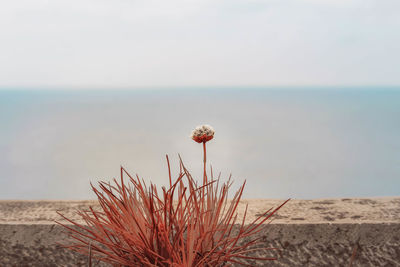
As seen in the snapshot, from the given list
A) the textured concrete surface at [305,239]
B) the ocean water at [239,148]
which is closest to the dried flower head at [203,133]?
the textured concrete surface at [305,239]

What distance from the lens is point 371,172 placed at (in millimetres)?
20656

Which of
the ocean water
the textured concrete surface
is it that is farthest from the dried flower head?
the ocean water

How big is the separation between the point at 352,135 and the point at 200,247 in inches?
923

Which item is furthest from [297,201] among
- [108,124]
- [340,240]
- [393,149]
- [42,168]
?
[108,124]

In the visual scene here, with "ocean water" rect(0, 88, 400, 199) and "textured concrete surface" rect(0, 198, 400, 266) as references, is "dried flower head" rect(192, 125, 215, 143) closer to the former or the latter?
"textured concrete surface" rect(0, 198, 400, 266)

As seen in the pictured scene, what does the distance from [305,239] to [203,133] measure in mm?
309

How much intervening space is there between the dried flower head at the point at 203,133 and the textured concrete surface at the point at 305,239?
25 centimetres

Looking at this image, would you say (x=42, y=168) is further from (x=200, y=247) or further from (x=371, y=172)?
(x=200, y=247)

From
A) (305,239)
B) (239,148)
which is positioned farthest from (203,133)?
(239,148)

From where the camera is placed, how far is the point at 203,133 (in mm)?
571

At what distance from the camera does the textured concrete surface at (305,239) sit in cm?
72

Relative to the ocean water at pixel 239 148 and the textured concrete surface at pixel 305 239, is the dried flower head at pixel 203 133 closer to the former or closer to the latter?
the textured concrete surface at pixel 305 239

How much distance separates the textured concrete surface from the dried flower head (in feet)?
0.82

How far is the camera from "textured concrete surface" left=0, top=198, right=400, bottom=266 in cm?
72
